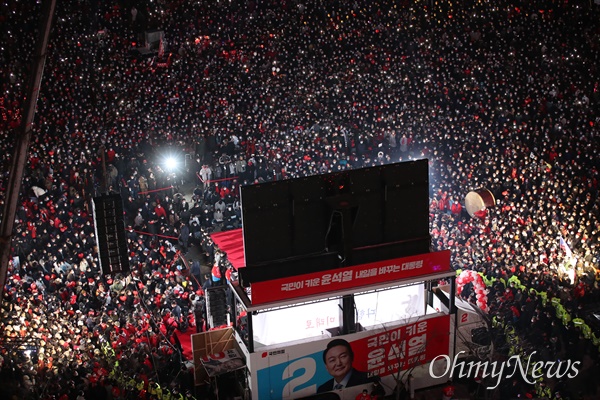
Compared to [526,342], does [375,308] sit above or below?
above

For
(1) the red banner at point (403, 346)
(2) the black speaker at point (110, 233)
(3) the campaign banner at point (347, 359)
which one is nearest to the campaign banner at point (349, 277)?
(3) the campaign banner at point (347, 359)

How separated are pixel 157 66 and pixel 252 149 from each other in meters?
8.01

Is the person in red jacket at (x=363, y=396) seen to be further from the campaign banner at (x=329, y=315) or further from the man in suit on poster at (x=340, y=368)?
the campaign banner at (x=329, y=315)

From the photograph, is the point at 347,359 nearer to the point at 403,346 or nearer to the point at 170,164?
the point at 403,346

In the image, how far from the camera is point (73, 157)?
31.8 m

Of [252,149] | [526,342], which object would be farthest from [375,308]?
[252,149]

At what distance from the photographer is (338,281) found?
59.3 ft

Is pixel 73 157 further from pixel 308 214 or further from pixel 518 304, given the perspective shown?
pixel 518 304

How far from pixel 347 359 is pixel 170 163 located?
58.5 feet

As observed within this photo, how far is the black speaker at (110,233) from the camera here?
21.7 metres

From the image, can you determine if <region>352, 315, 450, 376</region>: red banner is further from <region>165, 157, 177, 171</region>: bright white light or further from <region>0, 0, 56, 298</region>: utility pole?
<region>165, 157, 177, 171</region>: bright white light

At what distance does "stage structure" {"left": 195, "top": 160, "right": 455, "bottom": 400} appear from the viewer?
17859 mm

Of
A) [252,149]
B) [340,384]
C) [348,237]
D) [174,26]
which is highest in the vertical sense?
[174,26]

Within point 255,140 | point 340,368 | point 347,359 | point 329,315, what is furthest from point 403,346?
point 255,140
